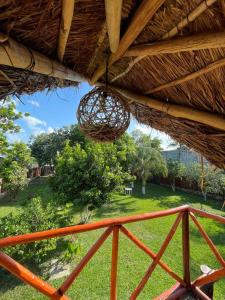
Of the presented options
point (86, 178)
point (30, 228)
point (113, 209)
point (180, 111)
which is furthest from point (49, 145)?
point (180, 111)

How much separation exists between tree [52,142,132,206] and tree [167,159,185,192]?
25.9 feet

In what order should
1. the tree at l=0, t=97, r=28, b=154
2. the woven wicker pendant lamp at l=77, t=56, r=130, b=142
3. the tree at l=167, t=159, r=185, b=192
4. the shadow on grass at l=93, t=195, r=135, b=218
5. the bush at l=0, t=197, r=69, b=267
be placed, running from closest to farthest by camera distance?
the woven wicker pendant lamp at l=77, t=56, r=130, b=142
the bush at l=0, t=197, r=69, b=267
the tree at l=0, t=97, r=28, b=154
the shadow on grass at l=93, t=195, r=135, b=218
the tree at l=167, t=159, r=185, b=192

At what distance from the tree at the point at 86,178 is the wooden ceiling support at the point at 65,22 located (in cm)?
664

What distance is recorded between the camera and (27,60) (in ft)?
4.16

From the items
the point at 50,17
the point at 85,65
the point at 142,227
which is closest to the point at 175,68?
the point at 85,65

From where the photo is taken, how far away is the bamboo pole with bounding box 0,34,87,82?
44.7 inches

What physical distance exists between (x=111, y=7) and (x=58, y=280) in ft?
20.7

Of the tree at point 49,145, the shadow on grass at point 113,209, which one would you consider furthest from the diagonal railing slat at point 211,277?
the tree at point 49,145

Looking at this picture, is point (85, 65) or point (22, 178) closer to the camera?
point (85, 65)

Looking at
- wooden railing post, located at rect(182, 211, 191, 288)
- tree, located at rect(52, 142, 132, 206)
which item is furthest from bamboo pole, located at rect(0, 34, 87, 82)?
tree, located at rect(52, 142, 132, 206)

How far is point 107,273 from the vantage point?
6.43 metres

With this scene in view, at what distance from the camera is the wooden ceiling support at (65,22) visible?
1015 millimetres

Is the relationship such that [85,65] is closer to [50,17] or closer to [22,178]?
[50,17]

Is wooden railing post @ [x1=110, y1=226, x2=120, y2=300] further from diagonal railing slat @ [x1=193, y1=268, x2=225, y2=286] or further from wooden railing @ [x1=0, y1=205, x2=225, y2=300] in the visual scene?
diagonal railing slat @ [x1=193, y1=268, x2=225, y2=286]
